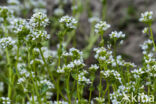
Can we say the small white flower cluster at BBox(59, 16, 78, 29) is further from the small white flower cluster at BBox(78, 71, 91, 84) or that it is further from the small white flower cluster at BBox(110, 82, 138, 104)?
the small white flower cluster at BBox(110, 82, 138, 104)

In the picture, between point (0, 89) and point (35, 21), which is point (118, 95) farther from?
point (0, 89)

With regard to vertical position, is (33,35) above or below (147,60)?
above

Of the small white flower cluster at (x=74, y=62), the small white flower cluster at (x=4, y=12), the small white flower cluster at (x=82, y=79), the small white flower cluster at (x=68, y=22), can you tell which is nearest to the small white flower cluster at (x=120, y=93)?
the small white flower cluster at (x=82, y=79)

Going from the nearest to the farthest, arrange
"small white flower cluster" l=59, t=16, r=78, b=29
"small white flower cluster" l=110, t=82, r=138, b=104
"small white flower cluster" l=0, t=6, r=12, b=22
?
"small white flower cluster" l=110, t=82, r=138, b=104
"small white flower cluster" l=59, t=16, r=78, b=29
"small white flower cluster" l=0, t=6, r=12, b=22

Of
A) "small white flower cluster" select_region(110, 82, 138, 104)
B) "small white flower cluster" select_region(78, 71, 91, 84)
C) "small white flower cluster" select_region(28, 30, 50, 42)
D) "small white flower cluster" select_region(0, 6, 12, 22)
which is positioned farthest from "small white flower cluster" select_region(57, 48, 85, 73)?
"small white flower cluster" select_region(0, 6, 12, 22)

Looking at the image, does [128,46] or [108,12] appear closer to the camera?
[128,46]

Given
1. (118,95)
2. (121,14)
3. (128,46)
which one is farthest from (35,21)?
(121,14)

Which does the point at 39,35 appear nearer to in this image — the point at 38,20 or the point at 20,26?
the point at 38,20

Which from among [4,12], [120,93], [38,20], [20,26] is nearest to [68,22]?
[38,20]

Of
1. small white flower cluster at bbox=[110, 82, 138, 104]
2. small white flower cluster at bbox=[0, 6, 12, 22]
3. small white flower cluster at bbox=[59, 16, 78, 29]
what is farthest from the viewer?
small white flower cluster at bbox=[0, 6, 12, 22]

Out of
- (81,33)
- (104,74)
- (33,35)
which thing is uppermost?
(81,33)

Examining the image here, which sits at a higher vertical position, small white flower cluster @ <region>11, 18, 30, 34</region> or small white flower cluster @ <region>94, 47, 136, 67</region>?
small white flower cluster @ <region>11, 18, 30, 34</region>
